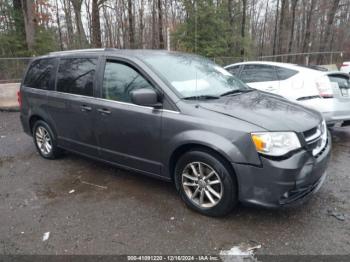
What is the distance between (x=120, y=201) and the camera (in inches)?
145

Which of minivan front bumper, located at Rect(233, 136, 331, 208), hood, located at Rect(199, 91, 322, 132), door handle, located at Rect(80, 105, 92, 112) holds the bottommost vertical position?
minivan front bumper, located at Rect(233, 136, 331, 208)

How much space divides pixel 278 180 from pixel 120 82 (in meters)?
2.23

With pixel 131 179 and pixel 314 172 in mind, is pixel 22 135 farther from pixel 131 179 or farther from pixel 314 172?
pixel 314 172

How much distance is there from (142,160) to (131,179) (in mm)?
737

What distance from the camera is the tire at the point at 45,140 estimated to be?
4.96m

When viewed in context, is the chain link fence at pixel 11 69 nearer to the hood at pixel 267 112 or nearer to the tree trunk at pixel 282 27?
the hood at pixel 267 112

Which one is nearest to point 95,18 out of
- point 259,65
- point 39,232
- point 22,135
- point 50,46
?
point 50,46

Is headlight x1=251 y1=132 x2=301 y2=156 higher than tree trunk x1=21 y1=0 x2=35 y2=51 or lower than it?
lower

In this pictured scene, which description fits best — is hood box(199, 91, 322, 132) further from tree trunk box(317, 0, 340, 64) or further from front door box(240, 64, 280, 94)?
tree trunk box(317, 0, 340, 64)

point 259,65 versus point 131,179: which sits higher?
point 259,65

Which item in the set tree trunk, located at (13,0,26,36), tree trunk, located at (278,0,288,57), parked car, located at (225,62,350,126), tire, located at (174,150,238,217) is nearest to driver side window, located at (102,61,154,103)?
tire, located at (174,150,238,217)

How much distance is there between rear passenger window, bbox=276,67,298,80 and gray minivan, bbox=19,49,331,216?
2.39 metres

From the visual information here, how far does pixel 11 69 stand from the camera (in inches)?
442

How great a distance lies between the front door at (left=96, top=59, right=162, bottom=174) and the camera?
3.49 meters
